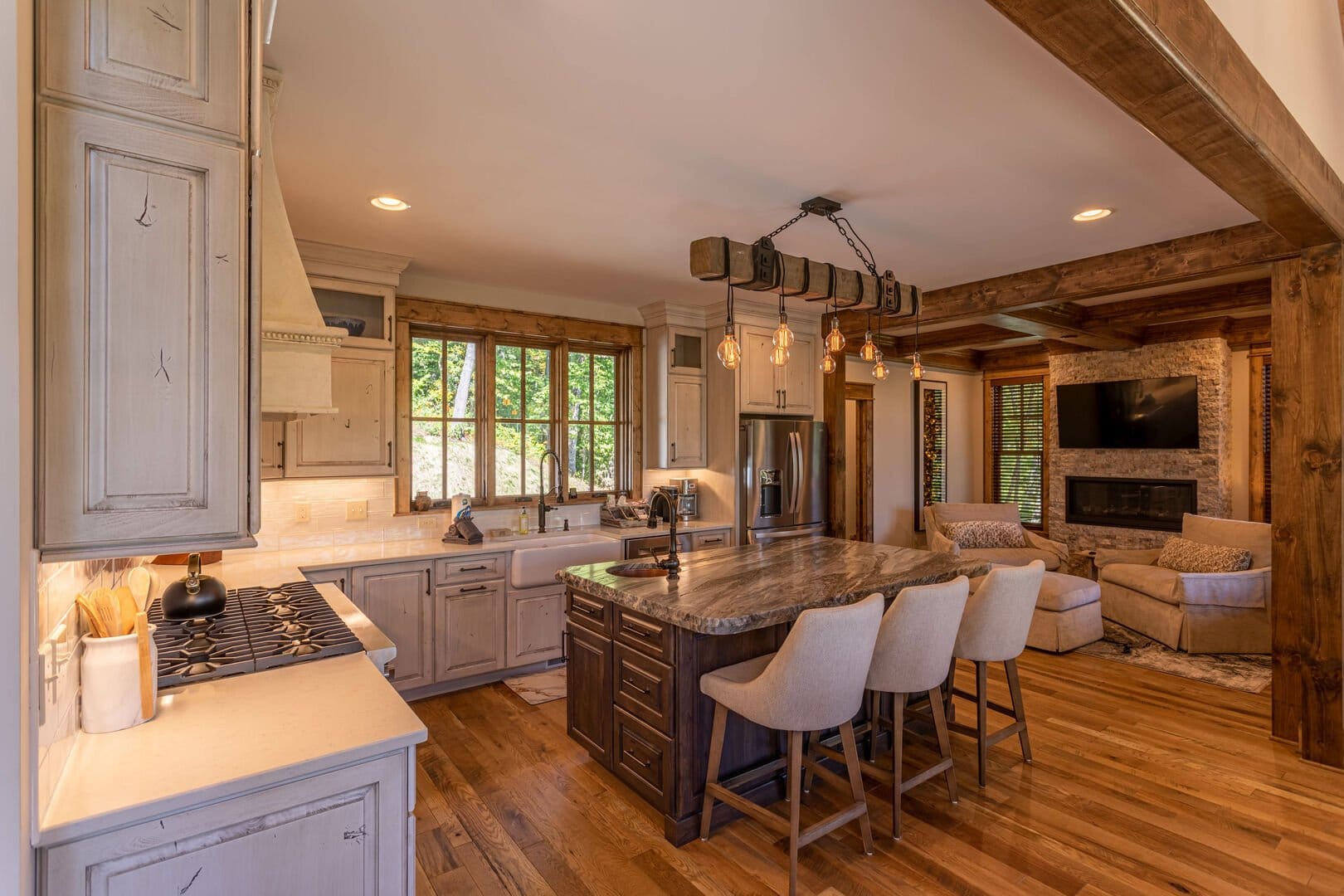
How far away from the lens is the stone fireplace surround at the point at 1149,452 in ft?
20.6

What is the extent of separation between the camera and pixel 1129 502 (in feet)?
22.7

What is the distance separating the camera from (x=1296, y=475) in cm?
308

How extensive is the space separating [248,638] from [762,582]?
1792 millimetres

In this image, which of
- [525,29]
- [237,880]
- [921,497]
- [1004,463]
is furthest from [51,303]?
[1004,463]

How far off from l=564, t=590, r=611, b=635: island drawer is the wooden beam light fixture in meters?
1.14

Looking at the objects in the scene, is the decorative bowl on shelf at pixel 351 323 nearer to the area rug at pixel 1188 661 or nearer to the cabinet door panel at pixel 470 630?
the cabinet door panel at pixel 470 630

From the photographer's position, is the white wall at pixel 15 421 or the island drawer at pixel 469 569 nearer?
the white wall at pixel 15 421

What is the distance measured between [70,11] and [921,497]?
818 cm

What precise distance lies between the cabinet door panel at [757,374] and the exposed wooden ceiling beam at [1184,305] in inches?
112

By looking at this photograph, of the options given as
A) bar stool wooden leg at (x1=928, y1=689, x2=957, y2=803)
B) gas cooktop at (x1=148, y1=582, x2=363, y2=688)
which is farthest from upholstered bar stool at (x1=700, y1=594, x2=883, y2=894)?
gas cooktop at (x1=148, y1=582, x2=363, y2=688)

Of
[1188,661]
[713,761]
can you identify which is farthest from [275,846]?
[1188,661]

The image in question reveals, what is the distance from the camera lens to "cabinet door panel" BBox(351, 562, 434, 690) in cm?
363

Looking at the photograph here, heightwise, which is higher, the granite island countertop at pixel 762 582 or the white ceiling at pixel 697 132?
the white ceiling at pixel 697 132

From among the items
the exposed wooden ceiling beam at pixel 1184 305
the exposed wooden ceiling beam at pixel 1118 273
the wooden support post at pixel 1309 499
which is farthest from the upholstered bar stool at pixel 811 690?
the exposed wooden ceiling beam at pixel 1184 305
